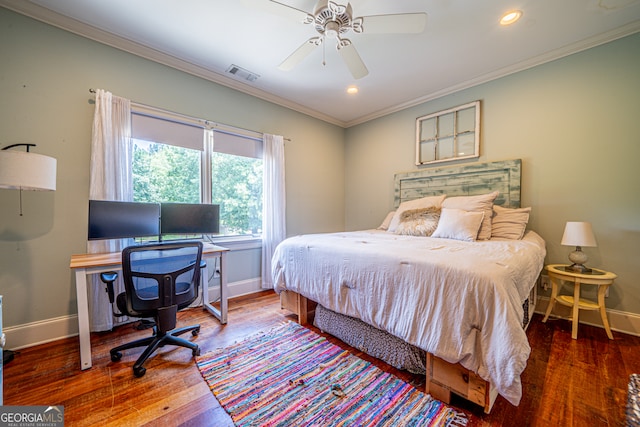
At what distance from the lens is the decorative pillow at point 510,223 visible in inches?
94.7

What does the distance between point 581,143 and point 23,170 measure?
4664 millimetres

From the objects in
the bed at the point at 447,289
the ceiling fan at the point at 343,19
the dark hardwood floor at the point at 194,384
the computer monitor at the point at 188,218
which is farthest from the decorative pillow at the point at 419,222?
the computer monitor at the point at 188,218

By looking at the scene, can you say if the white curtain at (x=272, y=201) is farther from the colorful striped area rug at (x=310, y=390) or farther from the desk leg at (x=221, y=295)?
the colorful striped area rug at (x=310, y=390)

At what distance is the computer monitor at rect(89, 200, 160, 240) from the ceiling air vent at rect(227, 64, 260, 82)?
1755 mm

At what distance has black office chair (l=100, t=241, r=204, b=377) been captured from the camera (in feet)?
5.25

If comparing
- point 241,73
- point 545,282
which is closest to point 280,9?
point 241,73

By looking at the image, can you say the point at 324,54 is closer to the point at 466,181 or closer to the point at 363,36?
the point at 363,36

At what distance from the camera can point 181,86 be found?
2707 mm

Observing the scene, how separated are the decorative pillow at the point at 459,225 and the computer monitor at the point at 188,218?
2.42 m

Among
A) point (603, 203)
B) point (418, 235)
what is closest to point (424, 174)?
point (418, 235)

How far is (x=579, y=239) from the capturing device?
6.80 feet

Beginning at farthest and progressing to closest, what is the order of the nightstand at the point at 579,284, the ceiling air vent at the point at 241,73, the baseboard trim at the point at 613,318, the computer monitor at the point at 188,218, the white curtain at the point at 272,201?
the white curtain at the point at 272,201
the ceiling air vent at the point at 241,73
the computer monitor at the point at 188,218
the baseboard trim at the point at 613,318
the nightstand at the point at 579,284

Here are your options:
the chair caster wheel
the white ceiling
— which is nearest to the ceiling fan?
the white ceiling

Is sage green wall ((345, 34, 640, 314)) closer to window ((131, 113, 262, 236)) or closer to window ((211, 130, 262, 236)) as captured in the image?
window ((211, 130, 262, 236))
